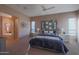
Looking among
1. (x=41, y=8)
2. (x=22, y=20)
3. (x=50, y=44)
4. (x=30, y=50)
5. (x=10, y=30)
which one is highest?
(x=41, y=8)

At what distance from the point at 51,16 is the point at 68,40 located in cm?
65

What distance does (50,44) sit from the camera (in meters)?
2.55

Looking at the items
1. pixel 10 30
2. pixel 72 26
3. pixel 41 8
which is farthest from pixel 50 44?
pixel 10 30

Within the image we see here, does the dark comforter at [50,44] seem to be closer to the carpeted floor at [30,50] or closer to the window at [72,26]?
the carpeted floor at [30,50]

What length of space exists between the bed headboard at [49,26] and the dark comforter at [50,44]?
211mm

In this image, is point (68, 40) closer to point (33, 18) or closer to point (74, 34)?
point (74, 34)

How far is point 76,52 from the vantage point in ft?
8.39

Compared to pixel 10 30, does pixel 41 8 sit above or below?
above

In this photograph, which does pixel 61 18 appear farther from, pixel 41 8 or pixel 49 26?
pixel 41 8

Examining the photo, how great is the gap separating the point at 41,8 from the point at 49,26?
0.44m

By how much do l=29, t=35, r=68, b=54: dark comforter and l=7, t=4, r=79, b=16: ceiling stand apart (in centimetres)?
59

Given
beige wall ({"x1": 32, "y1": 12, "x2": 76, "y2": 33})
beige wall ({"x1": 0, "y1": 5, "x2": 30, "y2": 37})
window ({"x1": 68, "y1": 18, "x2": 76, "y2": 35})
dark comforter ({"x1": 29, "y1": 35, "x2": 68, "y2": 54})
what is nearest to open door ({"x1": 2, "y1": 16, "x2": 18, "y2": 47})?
beige wall ({"x1": 0, "y1": 5, "x2": 30, "y2": 37})
